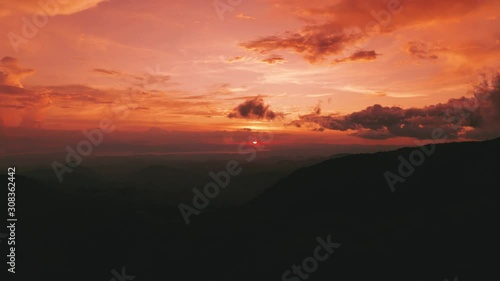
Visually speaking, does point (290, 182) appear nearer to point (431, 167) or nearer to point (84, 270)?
point (431, 167)

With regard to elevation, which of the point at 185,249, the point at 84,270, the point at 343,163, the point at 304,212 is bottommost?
the point at 84,270

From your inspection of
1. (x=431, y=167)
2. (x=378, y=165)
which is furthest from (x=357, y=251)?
(x=378, y=165)

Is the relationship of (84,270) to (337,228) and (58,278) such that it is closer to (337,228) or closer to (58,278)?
(58,278)

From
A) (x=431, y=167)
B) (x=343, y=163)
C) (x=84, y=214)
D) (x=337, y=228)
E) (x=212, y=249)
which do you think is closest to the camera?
(x=337, y=228)

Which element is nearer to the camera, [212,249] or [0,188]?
[212,249]

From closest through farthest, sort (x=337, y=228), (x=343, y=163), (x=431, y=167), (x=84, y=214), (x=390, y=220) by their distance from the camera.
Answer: (x=390, y=220), (x=337, y=228), (x=431, y=167), (x=343, y=163), (x=84, y=214)

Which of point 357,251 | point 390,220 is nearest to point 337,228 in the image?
point 390,220

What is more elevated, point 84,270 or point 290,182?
point 290,182
